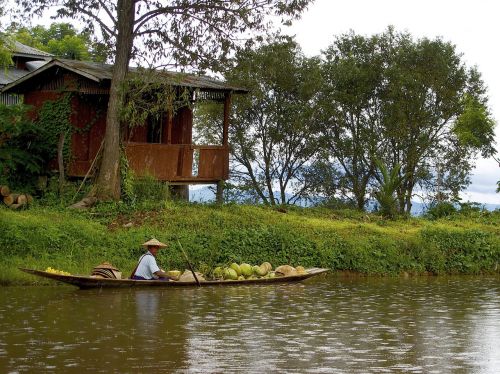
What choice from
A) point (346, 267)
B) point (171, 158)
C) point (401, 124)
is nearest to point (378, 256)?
point (346, 267)

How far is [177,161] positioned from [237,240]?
5.37 metres

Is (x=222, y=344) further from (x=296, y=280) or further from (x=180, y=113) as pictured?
(x=180, y=113)

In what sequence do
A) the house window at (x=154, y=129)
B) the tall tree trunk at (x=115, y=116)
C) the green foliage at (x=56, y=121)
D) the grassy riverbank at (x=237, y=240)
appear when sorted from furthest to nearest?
the house window at (x=154, y=129)
the green foliage at (x=56, y=121)
the tall tree trunk at (x=115, y=116)
the grassy riverbank at (x=237, y=240)

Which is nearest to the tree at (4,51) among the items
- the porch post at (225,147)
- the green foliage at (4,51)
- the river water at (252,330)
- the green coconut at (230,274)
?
the green foliage at (4,51)

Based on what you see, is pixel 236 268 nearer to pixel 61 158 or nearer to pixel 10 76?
pixel 61 158

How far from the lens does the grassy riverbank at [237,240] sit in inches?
776

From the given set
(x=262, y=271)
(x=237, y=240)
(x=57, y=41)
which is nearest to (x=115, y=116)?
(x=237, y=240)

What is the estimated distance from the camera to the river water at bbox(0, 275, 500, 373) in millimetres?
10695

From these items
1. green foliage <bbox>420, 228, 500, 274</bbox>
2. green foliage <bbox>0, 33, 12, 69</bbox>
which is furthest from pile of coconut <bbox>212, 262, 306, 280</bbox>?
green foliage <bbox>0, 33, 12, 69</bbox>

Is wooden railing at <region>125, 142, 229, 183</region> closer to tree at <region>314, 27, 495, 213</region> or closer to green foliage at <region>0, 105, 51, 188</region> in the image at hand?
green foliage at <region>0, 105, 51, 188</region>

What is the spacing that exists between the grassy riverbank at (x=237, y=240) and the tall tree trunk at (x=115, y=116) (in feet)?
3.02

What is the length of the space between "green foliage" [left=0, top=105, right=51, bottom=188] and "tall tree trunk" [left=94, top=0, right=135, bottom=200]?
2.07 meters

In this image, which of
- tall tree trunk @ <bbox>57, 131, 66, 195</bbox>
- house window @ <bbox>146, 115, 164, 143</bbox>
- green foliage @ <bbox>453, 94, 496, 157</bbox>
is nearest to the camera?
tall tree trunk @ <bbox>57, 131, 66, 195</bbox>

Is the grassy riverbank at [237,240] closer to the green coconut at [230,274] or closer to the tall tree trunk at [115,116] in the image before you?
the tall tree trunk at [115,116]
